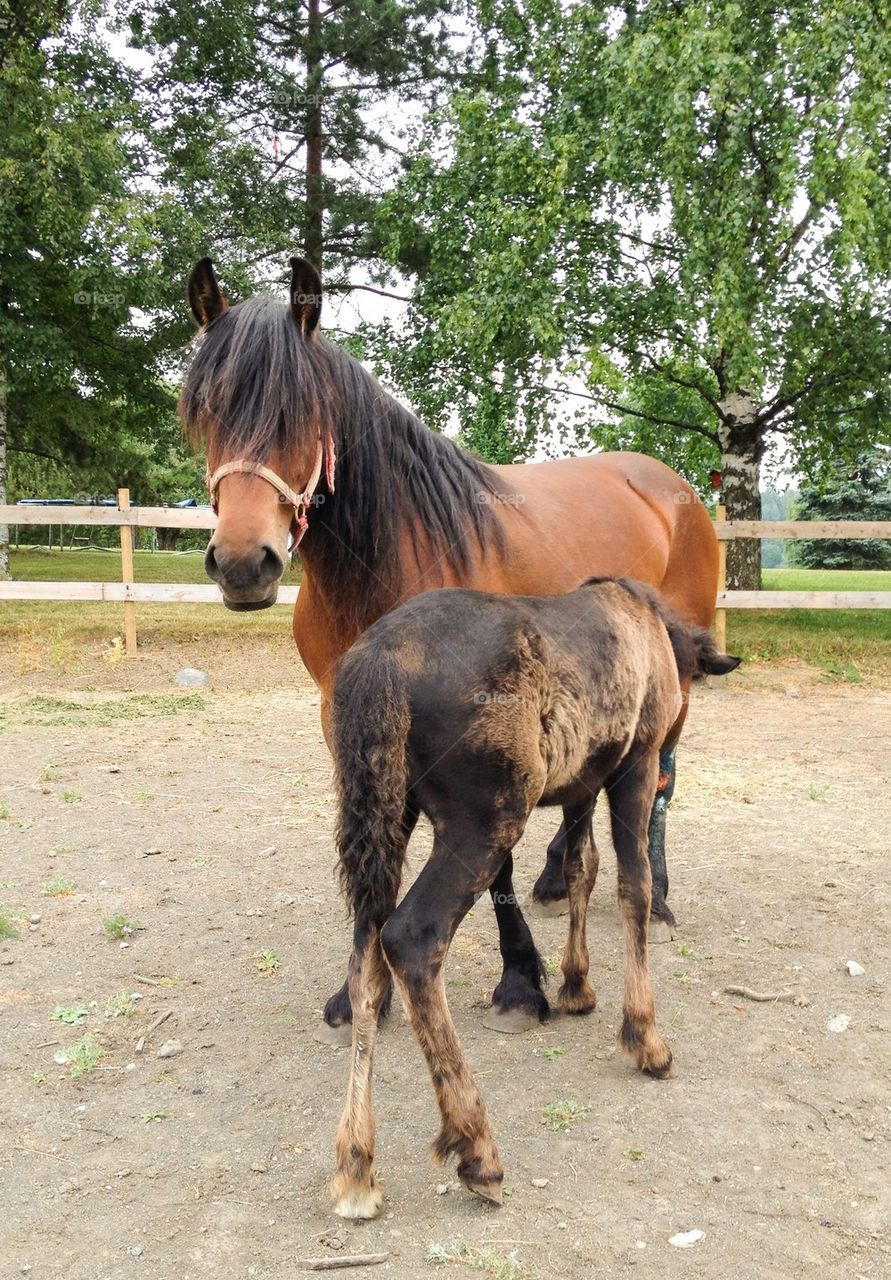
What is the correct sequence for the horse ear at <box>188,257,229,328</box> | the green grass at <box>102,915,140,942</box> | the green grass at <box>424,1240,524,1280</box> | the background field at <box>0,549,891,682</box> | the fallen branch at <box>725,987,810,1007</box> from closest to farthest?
the green grass at <box>424,1240,524,1280</box> < the horse ear at <box>188,257,229,328</box> < the fallen branch at <box>725,987,810,1007</box> < the green grass at <box>102,915,140,942</box> < the background field at <box>0,549,891,682</box>

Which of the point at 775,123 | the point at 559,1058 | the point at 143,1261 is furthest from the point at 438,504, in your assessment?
the point at 775,123

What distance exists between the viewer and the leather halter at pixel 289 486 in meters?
2.77

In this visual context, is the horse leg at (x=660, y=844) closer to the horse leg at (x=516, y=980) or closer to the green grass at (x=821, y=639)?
the horse leg at (x=516, y=980)

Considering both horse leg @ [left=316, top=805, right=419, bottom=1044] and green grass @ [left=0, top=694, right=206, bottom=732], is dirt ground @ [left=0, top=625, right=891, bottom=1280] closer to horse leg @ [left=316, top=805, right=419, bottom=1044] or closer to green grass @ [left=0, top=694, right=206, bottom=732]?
horse leg @ [left=316, top=805, right=419, bottom=1044]

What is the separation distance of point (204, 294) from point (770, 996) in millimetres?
3299

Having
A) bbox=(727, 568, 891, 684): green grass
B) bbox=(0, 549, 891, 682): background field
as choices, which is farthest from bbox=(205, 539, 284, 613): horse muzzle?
bbox=(727, 568, 891, 684): green grass

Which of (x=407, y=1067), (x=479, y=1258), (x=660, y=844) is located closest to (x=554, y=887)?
(x=660, y=844)

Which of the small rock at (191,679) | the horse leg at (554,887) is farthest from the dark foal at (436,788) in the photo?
the small rock at (191,679)

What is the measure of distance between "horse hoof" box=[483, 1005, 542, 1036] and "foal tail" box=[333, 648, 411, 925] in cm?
119

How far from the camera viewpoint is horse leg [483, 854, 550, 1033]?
3.46m

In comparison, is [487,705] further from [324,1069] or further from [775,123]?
[775,123]

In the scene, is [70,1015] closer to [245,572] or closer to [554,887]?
[245,572]

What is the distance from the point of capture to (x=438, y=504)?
3529mm

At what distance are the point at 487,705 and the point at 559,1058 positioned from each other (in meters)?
1.51
